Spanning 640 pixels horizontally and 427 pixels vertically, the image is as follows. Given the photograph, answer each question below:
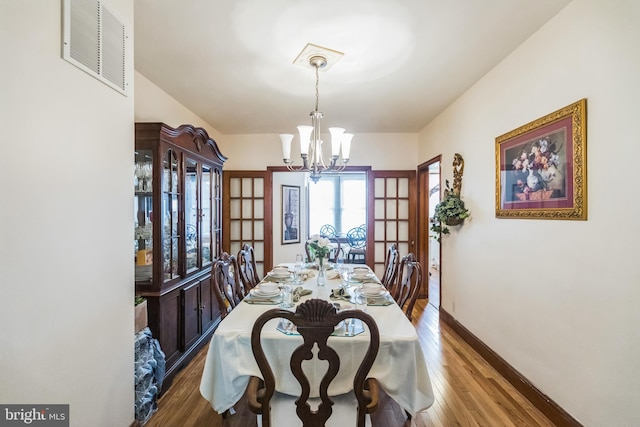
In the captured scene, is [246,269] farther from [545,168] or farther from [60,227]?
[545,168]

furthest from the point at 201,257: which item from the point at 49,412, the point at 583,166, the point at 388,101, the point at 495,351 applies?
the point at 583,166

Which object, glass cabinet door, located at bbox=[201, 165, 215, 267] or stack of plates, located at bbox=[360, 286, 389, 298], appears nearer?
stack of plates, located at bbox=[360, 286, 389, 298]

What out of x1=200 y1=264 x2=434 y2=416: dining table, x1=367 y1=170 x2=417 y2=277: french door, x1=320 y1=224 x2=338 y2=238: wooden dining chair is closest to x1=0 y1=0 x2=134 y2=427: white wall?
x1=200 y1=264 x2=434 y2=416: dining table

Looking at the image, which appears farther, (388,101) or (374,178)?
(374,178)

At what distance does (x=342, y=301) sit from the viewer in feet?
6.57

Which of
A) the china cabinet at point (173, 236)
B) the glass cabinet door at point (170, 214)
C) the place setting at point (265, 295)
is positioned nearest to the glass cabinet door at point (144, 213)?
the china cabinet at point (173, 236)

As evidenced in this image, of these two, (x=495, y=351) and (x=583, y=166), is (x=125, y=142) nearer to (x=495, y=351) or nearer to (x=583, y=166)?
(x=583, y=166)

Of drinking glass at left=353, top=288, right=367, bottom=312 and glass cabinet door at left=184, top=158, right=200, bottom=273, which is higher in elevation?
glass cabinet door at left=184, top=158, right=200, bottom=273

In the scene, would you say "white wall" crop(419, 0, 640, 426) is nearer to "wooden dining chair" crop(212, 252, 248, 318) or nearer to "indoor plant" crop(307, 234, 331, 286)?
"indoor plant" crop(307, 234, 331, 286)

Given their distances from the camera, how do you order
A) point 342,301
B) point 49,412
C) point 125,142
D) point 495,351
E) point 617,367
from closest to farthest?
1. point 49,412
2. point 617,367
3. point 125,142
4. point 342,301
5. point 495,351

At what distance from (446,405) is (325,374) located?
1.44 m

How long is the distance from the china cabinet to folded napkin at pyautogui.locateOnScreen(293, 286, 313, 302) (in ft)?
2.16

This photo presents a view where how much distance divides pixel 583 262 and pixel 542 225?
39 cm

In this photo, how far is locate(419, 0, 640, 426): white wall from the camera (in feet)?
4.83
